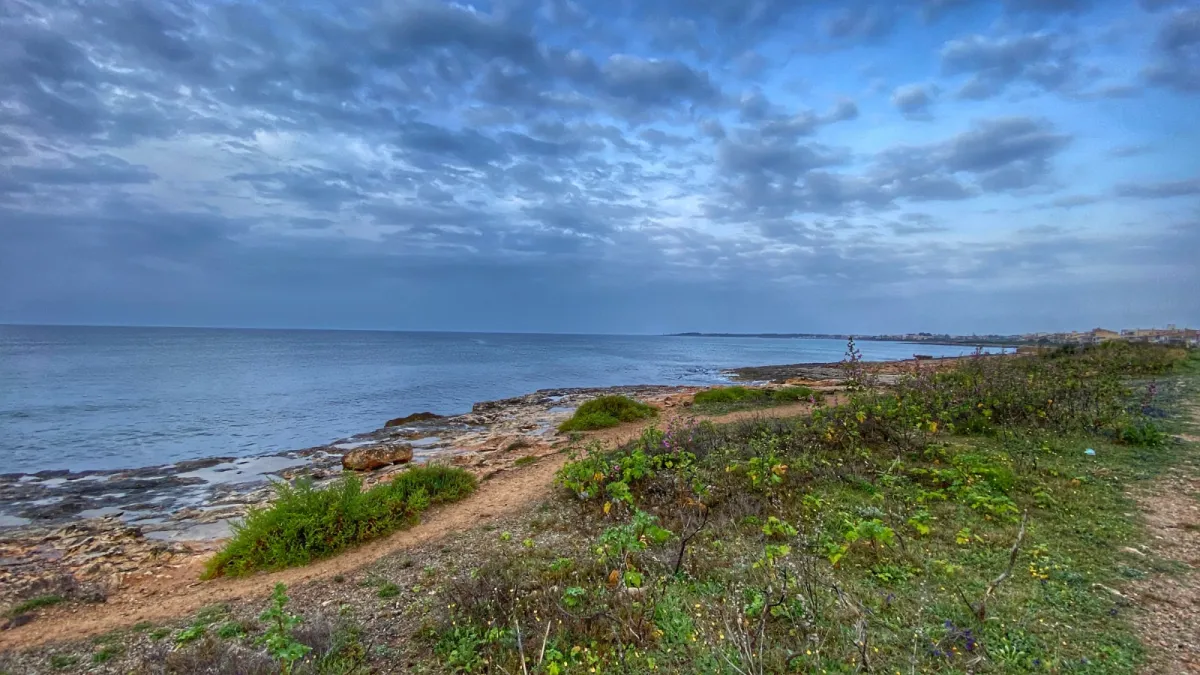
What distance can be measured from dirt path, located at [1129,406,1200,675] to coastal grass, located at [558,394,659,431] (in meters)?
13.7

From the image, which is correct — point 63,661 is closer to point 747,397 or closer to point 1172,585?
point 1172,585

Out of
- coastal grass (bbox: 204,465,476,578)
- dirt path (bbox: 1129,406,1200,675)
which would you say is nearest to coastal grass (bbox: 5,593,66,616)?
coastal grass (bbox: 204,465,476,578)

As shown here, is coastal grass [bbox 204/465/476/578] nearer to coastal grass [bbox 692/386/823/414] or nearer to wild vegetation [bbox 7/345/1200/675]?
wild vegetation [bbox 7/345/1200/675]

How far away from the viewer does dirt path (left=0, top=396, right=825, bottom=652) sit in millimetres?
6027

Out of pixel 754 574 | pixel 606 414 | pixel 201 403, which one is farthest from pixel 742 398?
pixel 201 403

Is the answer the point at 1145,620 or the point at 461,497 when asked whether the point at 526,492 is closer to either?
the point at 461,497

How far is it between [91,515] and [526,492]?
33.7ft

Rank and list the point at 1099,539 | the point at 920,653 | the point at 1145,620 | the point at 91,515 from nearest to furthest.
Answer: the point at 920,653
the point at 1145,620
the point at 1099,539
the point at 91,515

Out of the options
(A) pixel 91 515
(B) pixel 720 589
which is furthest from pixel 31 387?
(B) pixel 720 589

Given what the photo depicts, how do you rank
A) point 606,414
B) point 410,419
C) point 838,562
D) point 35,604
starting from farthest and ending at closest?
point 410,419, point 606,414, point 35,604, point 838,562

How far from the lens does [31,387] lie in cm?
3281

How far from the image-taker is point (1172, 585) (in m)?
4.73

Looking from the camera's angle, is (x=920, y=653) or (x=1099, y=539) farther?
(x=1099, y=539)

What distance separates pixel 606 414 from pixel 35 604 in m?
14.8
